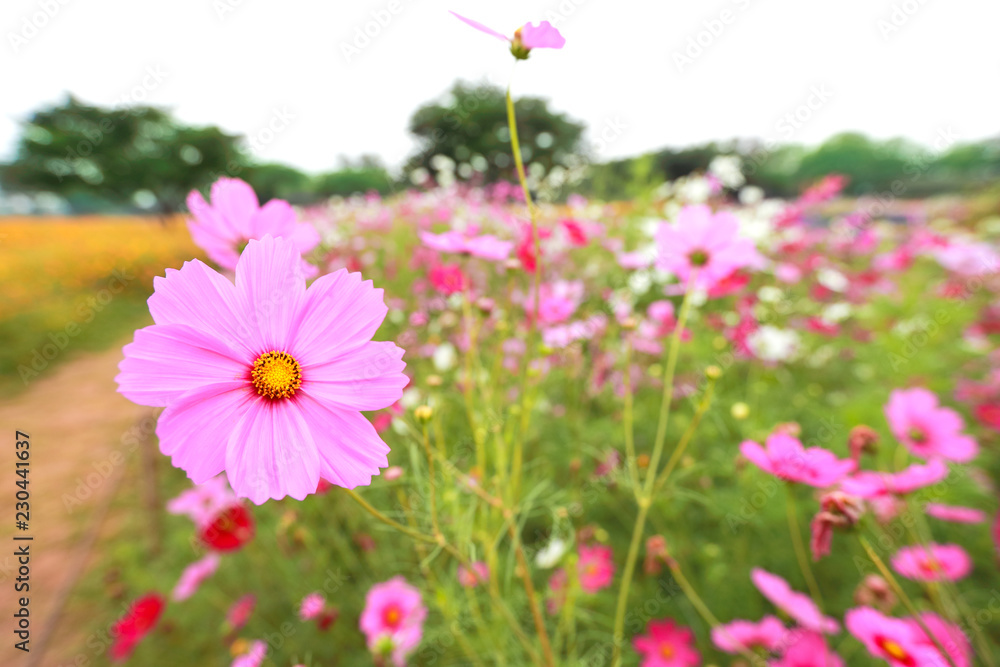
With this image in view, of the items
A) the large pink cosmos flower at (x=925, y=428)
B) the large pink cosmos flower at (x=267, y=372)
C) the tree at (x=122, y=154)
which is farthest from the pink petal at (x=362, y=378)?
the tree at (x=122, y=154)

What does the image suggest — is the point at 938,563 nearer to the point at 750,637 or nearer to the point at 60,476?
the point at 750,637

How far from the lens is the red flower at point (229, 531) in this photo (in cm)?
89

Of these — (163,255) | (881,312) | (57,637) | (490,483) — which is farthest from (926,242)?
(163,255)

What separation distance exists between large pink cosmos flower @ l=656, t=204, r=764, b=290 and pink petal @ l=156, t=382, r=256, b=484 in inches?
22.2

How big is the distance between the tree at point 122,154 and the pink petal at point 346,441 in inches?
436

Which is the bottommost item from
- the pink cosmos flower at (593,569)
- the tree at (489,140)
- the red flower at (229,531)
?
the pink cosmos flower at (593,569)

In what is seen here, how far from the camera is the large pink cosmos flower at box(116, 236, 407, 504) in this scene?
27 centimetres

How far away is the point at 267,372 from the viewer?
0.30 metres

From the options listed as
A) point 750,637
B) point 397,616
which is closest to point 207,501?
point 397,616

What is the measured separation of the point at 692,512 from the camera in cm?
116

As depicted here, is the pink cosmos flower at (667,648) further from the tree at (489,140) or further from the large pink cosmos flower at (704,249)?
the tree at (489,140)

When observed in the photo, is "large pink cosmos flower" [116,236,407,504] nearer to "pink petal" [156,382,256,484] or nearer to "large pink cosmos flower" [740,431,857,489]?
"pink petal" [156,382,256,484]

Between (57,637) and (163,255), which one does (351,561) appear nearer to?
(57,637)

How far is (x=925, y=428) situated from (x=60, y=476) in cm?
307
